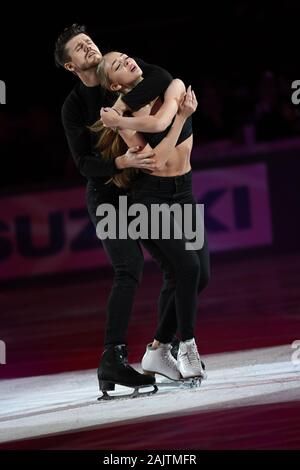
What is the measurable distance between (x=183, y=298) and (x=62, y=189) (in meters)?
5.73

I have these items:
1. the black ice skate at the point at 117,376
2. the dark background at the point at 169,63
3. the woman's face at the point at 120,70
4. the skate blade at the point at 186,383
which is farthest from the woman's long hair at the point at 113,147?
the dark background at the point at 169,63

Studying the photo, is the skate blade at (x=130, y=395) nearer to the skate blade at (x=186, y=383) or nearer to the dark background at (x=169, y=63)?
the skate blade at (x=186, y=383)

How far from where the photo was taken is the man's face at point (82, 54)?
5242mm

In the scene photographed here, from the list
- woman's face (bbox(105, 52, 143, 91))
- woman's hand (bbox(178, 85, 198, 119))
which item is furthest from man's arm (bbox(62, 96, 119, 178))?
woman's hand (bbox(178, 85, 198, 119))

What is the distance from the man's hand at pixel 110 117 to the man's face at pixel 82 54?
0.32m

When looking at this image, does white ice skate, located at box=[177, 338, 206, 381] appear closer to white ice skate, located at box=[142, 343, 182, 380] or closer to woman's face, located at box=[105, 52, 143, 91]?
white ice skate, located at box=[142, 343, 182, 380]

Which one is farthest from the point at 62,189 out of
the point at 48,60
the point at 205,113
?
the point at 48,60

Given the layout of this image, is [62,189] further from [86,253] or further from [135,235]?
[135,235]

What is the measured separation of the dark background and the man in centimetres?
527

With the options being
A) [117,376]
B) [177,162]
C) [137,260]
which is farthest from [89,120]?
[117,376]

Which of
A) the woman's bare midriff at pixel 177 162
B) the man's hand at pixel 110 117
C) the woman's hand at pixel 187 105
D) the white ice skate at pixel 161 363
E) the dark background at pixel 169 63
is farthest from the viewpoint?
the dark background at pixel 169 63

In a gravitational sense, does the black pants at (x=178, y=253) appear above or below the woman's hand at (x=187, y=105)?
below

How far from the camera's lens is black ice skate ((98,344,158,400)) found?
5.26 meters

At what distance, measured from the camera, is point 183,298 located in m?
5.30
